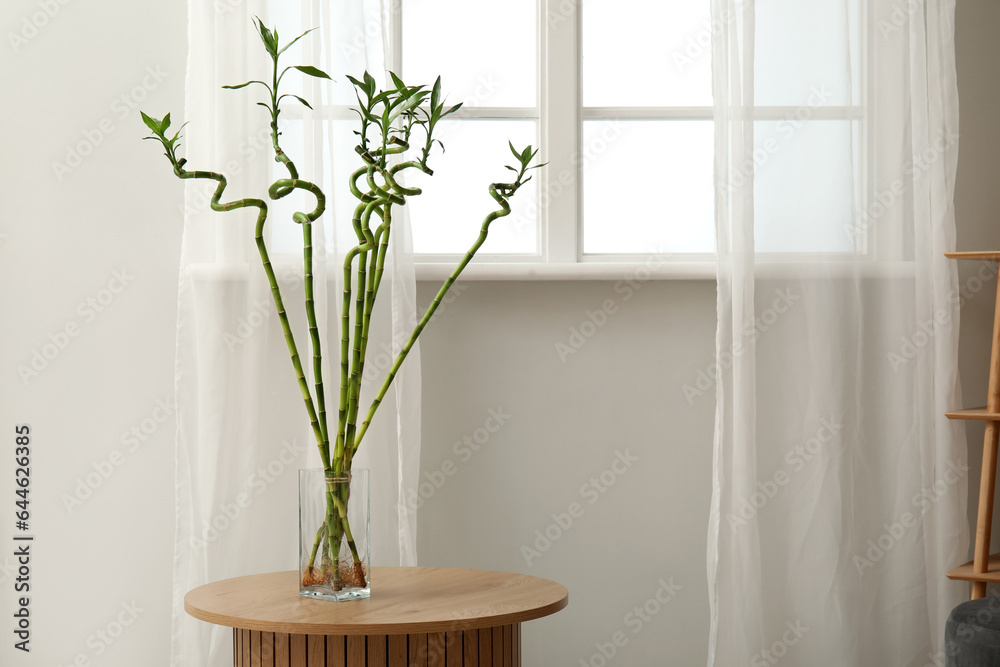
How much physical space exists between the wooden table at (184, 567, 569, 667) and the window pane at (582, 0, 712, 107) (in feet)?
4.61

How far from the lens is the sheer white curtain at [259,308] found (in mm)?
1977

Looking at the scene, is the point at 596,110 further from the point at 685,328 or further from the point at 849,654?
the point at 849,654

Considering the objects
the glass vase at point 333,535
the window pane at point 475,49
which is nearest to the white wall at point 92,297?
the window pane at point 475,49

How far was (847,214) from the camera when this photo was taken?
206 centimetres

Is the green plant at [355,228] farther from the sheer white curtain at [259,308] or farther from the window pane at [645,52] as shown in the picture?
the window pane at [645,52]

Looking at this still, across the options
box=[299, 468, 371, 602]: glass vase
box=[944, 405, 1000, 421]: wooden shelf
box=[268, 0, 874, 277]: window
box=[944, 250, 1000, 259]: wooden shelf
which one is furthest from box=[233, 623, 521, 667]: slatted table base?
box=[944, 250, 1000, 259]: wooden shelf

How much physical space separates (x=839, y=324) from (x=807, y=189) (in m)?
0.34

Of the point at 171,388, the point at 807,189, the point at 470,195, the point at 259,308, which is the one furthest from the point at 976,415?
the point at 171,388

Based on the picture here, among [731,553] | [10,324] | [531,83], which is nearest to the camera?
[731,553]

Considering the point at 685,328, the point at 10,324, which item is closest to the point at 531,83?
the point at 685,328

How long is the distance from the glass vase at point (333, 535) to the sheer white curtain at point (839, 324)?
36.6 inches

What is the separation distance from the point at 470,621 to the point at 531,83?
4.87 feet

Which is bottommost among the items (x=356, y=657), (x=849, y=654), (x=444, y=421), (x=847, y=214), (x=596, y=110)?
(x=849, y=654)

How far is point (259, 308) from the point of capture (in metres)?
2.01
